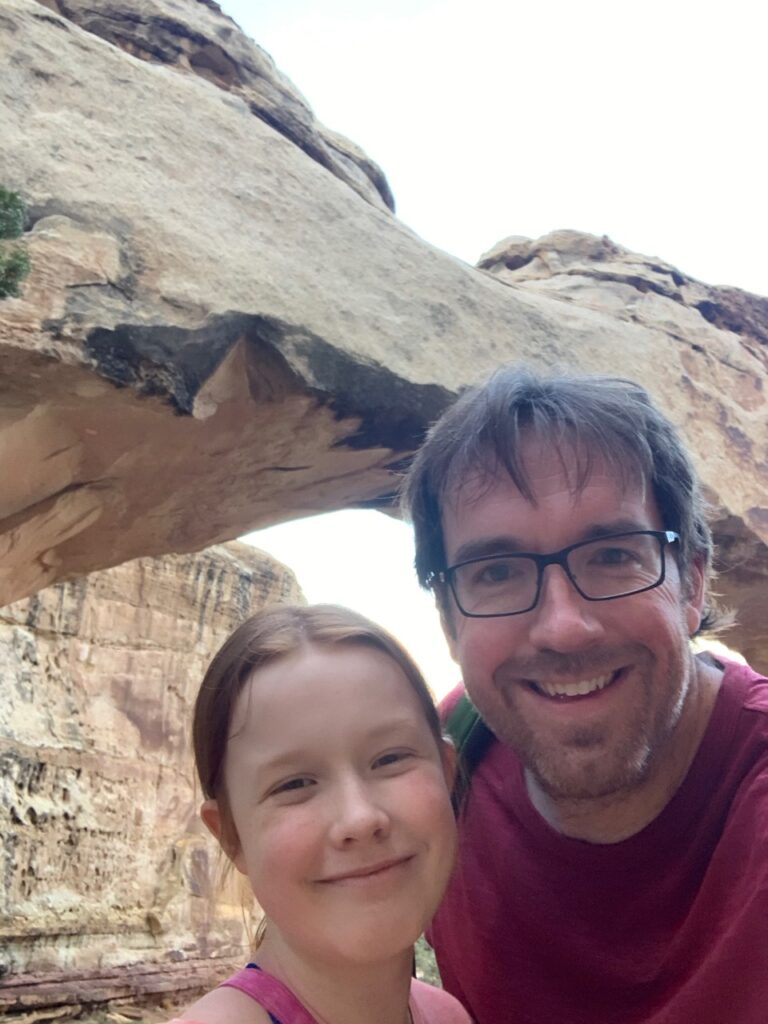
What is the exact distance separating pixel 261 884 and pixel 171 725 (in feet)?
→ 32.6

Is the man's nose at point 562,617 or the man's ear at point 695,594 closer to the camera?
the man's nose at point 562,617

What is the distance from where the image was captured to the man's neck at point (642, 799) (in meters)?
1.54

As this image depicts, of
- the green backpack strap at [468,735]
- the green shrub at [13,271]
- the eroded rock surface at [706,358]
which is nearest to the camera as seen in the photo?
the green backpack strap at [468,735]

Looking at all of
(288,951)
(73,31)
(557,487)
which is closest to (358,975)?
(288,951)

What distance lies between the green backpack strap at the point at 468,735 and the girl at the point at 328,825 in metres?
0.50

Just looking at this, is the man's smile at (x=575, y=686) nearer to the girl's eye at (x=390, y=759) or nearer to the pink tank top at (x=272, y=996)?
the girl's eye at (x=390, y=759)

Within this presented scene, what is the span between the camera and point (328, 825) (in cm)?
112

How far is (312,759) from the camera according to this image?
3.85 ft

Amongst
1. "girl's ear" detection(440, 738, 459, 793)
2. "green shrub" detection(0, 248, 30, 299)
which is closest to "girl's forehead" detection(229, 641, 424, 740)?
"girl's ear" detection(440, 738, 459, 793)

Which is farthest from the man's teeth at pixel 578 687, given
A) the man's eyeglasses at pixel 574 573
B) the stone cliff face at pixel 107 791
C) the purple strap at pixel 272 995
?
the stone cliff face at pixel 107 791

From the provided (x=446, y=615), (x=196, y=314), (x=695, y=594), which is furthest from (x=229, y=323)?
(x=695, y=594)

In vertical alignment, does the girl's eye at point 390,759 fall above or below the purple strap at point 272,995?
above

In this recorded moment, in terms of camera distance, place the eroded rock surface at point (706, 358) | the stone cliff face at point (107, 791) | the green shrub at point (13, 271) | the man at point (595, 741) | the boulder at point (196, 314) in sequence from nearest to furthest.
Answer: the man at point (595, 741)
the green shrub at point (13, 271)
the boulder at point (196, 314)
the eroded rock surface at point (706, 358)
the stone cliff face at point (107, 791)

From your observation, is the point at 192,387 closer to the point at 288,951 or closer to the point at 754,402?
the point at 288,951
